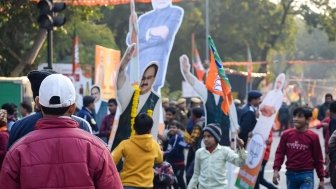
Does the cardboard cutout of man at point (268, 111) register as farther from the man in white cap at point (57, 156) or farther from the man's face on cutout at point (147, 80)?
the man in white cap at point (57, 156)

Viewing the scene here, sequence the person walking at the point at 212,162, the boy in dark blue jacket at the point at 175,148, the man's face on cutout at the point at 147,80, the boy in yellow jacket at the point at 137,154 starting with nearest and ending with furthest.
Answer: the boy in yellow jacket at the point at 137,154, the person walking at the point at 212,162, the man's face on cutout at the point at 147,80, the boy in dark blue jacket at the point at 175,148

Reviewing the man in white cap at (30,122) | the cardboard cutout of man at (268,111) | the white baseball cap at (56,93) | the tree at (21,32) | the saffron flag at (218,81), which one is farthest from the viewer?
the tree at (21,32)

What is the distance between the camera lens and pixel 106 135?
14.0 meters

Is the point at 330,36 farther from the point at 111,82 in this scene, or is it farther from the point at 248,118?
the point at 248,118

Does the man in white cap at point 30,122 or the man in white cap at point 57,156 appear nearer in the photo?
the man in white cap at point 57,156

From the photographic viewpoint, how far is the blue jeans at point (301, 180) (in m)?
10.1

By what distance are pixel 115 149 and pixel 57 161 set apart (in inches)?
184

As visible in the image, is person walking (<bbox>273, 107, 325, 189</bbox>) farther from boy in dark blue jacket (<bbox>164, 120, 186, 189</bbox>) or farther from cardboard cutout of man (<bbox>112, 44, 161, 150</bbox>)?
boy in dark blue jacket (<bbox>164, 120, 186, 189</bbox>)

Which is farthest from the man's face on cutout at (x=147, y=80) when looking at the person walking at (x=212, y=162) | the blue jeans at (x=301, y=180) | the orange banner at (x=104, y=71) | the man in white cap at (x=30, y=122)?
the orange banner at (x=104, y=71)

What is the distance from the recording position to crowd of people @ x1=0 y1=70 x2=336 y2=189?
4.39 m

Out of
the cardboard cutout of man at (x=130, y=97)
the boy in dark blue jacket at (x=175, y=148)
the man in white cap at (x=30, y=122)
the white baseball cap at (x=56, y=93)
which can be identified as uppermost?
the white baseball cap at (x=56, y=93)

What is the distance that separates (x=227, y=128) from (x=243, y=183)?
1.47m

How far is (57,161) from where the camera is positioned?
173 inches

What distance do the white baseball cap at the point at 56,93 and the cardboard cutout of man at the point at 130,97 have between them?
18.0 ft
